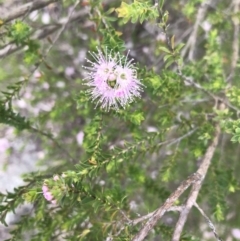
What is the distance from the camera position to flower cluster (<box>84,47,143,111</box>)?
5.08ft

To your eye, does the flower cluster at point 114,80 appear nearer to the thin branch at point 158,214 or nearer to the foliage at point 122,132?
the foliage at point 122,132

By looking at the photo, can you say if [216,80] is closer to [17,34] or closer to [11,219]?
[17,34]

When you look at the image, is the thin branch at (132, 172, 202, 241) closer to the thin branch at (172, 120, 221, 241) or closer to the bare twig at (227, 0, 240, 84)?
the thin branch at (172, 120, 221, 241)

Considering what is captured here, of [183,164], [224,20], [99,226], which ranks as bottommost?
[183,164]

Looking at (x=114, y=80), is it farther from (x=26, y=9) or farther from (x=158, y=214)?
(x=26, y=9)

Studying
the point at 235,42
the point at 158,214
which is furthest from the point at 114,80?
the point at 235,42

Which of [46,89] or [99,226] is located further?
[46,89]

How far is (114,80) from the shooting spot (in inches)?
60.6

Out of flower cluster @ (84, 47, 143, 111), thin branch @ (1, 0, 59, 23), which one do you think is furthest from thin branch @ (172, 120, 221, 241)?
thin branch @ (1, 0, 59, 23)

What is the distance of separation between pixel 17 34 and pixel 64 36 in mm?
1878

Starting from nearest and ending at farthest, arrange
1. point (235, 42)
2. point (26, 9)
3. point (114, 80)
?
point (114, 80) → point (26, 9) → point (235, 42)

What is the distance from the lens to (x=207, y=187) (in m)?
2.22

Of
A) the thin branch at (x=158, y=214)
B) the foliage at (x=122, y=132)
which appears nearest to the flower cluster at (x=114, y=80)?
the foliage at (x=122, y=132)

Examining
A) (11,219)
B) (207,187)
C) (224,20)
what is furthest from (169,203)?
(11,219)
